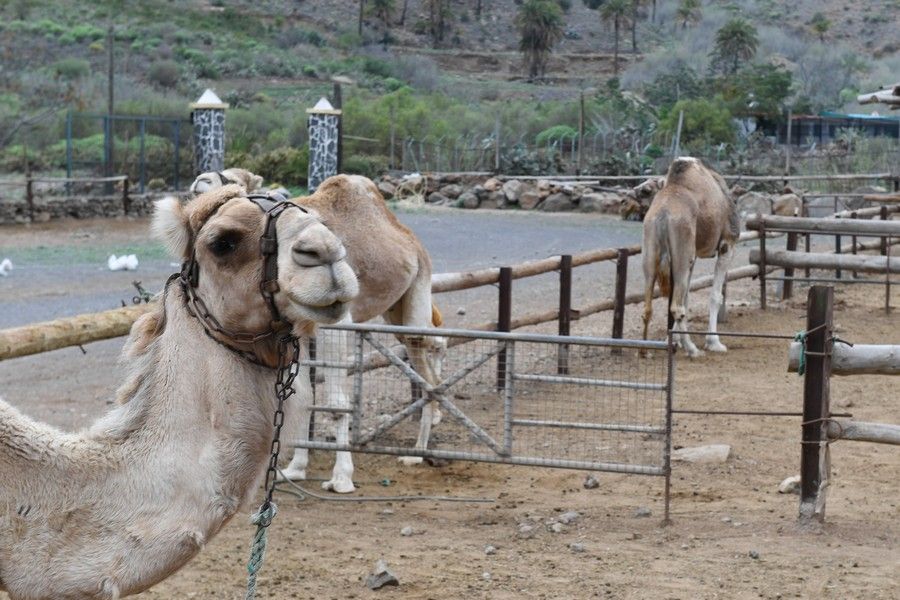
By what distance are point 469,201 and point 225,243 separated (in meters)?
28.8

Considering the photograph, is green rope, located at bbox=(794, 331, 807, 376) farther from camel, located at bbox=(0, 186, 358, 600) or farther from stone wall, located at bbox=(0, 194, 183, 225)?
stone wall, located at bbox=(0, 194, 183, 225)

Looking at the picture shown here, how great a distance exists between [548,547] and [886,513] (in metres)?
1.97

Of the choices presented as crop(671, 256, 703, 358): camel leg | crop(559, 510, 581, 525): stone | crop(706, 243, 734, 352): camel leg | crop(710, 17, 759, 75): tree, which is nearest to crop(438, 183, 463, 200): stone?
crop(706, 243, 734, 352): camel leg

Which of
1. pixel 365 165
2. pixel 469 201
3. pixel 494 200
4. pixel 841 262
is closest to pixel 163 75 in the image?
pixel 365 165

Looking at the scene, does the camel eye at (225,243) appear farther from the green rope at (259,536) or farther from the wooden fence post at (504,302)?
the wooden fence post at (504,302)

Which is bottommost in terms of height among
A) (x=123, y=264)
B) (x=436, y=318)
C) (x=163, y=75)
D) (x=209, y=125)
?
(x=123, y=264)

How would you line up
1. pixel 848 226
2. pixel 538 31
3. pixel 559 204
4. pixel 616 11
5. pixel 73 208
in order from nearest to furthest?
pixel 848 226
pixel 73 208
pixel 559 204
pixel 538 31
pixel 616 11

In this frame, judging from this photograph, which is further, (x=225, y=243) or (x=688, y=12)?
(x=688, y=12)

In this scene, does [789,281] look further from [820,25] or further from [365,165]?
[820,25]

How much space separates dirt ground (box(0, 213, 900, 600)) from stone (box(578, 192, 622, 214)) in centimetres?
2062

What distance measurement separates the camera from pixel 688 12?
253 feet

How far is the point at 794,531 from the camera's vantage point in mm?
6500

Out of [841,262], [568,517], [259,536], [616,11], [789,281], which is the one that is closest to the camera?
[259,536]

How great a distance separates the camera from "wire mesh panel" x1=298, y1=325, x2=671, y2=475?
271 inches
